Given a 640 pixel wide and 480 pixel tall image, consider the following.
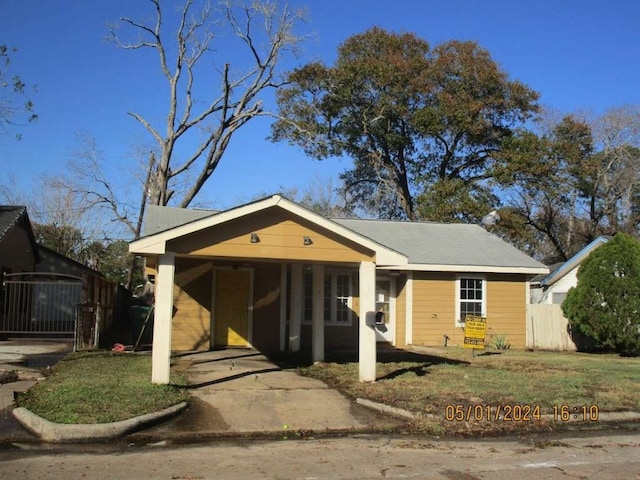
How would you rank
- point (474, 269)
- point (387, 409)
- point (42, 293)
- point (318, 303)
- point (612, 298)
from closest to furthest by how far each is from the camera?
point (387, 409)
point (318, 303)
point (612, 298)
point (474, 269)
point (42, 293)

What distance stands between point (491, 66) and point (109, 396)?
1187 inches

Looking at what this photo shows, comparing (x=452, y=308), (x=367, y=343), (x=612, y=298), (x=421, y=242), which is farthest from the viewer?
(x=421, y=242)

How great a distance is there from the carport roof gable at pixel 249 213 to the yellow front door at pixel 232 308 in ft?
19.6

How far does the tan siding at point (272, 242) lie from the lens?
10742 mm

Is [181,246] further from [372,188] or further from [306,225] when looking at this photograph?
[372,188]

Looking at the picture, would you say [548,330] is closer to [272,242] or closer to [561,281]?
[561,281]

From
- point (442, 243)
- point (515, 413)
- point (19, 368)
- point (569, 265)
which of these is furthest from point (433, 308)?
point (19, 368)

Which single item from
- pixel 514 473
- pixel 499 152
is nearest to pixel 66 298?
pixel 499 152

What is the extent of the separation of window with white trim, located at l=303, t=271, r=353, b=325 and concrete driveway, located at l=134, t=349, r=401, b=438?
5.38 meters

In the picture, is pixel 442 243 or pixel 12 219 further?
pixel 12 219

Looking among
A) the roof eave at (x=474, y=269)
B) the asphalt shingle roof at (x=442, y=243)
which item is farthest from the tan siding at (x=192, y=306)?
the roof eave at (x=474, y=269)

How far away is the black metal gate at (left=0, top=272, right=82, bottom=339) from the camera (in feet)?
64.4

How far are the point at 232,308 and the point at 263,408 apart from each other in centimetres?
782

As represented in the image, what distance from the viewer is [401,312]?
19094 millimetres
